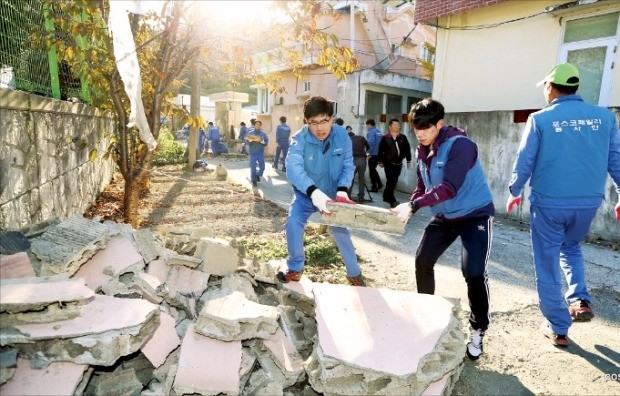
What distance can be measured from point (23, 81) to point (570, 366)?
17.8 feet

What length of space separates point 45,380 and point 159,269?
4.29 ft

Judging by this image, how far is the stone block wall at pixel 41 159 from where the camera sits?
10.6ft

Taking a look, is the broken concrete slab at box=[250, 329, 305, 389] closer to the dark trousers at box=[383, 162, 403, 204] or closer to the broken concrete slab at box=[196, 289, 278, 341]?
the broken concrete slab at box=[196, 289, 278, 341]

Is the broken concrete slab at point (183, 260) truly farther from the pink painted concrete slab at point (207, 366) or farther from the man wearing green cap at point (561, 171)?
the man wearing green cap at point (561, 171)

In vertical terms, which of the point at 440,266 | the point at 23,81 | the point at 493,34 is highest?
Answer: the point at 493,34

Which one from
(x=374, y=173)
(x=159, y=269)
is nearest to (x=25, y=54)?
(x=159, y=269)

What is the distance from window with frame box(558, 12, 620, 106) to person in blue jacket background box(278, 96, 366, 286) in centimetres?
741

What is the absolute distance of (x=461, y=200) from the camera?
2.85 metres

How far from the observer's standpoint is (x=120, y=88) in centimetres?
503

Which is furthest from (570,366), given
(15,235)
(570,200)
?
(15,235)

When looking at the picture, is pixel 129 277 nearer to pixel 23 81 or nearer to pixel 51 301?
pixel 51 301

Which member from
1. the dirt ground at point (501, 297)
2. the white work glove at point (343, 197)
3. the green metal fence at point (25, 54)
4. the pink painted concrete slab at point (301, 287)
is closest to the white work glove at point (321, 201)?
the white work glove at point (343, 197)

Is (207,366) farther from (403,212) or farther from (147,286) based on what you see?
(403,212)

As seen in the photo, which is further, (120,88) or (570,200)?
(120,88)
